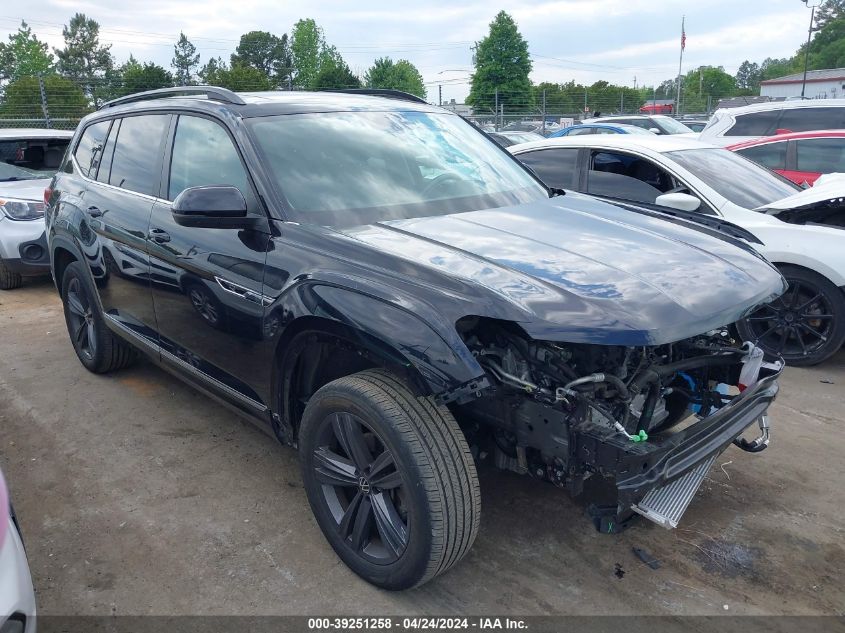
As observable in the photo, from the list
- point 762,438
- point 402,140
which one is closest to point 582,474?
point 762,438

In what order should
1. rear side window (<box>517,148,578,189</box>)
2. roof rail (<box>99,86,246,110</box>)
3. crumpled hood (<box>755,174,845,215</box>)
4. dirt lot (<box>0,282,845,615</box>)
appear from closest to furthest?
dirt lot (<box>0,282,845,615</box>) → roof rail (<box>99,86,246,110</box>) → crumpled hood (<box>755,174,845,215</box>) → rear side window (<box>517,148,578,189</box>)

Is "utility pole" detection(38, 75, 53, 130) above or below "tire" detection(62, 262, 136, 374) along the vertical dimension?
above

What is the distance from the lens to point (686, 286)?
246 cm

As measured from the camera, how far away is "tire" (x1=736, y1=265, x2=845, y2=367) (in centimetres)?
469

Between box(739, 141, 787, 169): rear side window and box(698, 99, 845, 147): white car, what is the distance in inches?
60.1

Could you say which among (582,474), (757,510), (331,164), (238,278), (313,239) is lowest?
(757,510)

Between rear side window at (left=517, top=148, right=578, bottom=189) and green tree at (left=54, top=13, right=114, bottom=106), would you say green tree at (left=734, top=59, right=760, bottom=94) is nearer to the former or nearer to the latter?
green tree at (left=54, top=13, right=114, bottom=106)

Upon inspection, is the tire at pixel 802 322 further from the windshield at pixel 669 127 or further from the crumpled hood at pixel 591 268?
the windshield at pixel 669 127

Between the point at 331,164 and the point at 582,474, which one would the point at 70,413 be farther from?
the point at 582,474

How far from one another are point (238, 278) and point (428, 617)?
1.56m

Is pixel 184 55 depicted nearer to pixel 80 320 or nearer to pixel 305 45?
pixel 305 45

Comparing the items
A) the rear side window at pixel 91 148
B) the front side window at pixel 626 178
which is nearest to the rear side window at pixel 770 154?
the front side window at pixel 626 178

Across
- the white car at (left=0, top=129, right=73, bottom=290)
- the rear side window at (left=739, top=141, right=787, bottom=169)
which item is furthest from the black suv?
the rear side window at (left=739, top=141, right=787, bottom=169)

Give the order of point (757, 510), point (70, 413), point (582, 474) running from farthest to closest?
point (70, 413), point (757, 510), point (582, 474)
